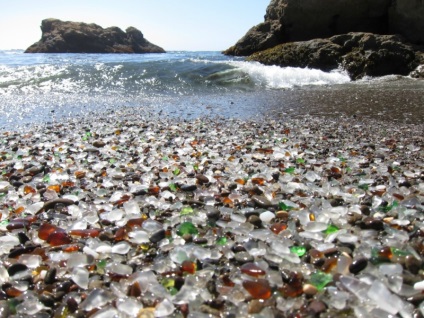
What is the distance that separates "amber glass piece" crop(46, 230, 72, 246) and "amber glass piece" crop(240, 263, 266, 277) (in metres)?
1.08

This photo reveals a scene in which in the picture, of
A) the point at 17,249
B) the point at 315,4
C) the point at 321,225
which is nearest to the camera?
the point at 17,249

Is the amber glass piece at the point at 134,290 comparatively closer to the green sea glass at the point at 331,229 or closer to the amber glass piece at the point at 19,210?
the green sea glass at the point at 331,229

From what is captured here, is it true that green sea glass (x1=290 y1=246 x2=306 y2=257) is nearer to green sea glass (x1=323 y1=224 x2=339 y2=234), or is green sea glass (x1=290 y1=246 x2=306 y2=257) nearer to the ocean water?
green sea glass (x1=323 y1=224 x2=339 y2=234)

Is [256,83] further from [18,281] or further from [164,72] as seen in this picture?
[18,281]

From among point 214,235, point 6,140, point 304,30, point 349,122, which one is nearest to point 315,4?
point 304,30

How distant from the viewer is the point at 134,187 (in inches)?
114

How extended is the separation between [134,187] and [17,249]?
110 centimetres

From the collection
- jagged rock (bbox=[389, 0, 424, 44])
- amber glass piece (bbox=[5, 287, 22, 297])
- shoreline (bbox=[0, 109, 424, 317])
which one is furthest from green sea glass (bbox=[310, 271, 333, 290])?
jagged rock (bbox=[389, 0, 424, 44])

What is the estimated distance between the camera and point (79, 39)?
203 ft

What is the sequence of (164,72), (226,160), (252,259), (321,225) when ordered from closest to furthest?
(252,259), (321,225), (226,160), (164,72)

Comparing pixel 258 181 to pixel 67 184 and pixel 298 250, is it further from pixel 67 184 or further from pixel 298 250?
pixel 67 184

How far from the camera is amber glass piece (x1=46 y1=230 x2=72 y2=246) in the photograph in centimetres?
203

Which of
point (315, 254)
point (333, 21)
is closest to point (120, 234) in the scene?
point (315, 254)

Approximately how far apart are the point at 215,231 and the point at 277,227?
39 cm
